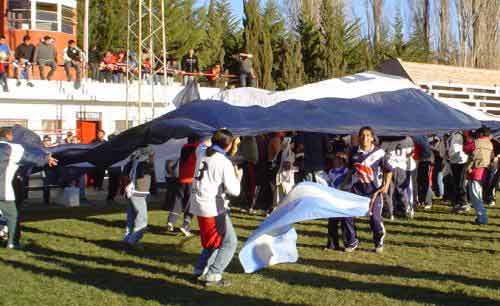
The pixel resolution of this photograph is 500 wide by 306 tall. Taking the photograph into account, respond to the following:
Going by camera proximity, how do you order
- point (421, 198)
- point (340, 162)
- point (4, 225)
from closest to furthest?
point (340, 162) < point (4, 225) < point (421, 198)

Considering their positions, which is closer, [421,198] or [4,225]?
[4,225]

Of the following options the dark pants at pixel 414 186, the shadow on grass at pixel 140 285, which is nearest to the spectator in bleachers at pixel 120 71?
the dark pants at pixel 414 186

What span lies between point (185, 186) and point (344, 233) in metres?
3.03

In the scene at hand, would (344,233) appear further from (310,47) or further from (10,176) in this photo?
(310,47)

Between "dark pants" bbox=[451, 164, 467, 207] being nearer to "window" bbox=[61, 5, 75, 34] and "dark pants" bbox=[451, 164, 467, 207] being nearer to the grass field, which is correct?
the grass field

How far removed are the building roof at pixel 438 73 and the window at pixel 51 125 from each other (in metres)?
12.2

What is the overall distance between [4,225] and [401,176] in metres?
7.32

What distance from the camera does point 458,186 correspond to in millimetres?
14492

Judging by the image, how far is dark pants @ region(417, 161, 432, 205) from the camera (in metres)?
15.2

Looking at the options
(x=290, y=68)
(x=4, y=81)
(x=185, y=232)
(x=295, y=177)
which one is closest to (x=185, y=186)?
(x=185, y=232)

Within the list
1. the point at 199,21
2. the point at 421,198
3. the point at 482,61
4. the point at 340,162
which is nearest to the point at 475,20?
the point at 482,61

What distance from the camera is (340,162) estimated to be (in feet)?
34.4

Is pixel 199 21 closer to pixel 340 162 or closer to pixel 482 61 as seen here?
pixel 482 61

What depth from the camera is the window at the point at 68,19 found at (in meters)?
28.0
